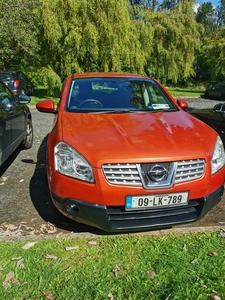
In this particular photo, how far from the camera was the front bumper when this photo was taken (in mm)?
2482

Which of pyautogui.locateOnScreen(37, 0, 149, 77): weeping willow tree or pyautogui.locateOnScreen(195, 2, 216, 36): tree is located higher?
pyautogui.locateOnScreen(195, 2, 216, 36): tree

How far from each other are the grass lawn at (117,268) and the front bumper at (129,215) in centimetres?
24

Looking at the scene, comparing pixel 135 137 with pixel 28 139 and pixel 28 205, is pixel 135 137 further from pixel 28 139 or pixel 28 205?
pixel 28 139

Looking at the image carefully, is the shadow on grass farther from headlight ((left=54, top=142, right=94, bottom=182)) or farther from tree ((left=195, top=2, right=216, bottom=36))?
tree ((left=195, top=2, right=216, bottom=36))

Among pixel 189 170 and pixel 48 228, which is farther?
pixel 48 228

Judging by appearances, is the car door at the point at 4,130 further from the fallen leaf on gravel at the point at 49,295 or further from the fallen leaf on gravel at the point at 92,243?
the fallen leaf on gravel at the point at 49,295

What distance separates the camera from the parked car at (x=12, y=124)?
409cm

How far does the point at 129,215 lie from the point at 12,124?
9.48 ft

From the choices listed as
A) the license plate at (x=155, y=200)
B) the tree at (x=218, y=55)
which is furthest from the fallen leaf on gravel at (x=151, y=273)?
the tree at (x=218, y=55)

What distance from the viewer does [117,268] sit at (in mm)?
2365

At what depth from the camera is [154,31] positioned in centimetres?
2088

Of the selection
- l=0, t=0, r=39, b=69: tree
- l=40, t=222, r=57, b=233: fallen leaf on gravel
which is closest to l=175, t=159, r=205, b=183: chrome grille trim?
l=40, t=222, r=57, b=233: fallen leaf on gravel

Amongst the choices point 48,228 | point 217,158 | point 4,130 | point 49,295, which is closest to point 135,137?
point 217,158

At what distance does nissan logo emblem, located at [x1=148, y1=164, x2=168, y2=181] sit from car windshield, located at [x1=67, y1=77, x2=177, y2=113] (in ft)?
3.99
